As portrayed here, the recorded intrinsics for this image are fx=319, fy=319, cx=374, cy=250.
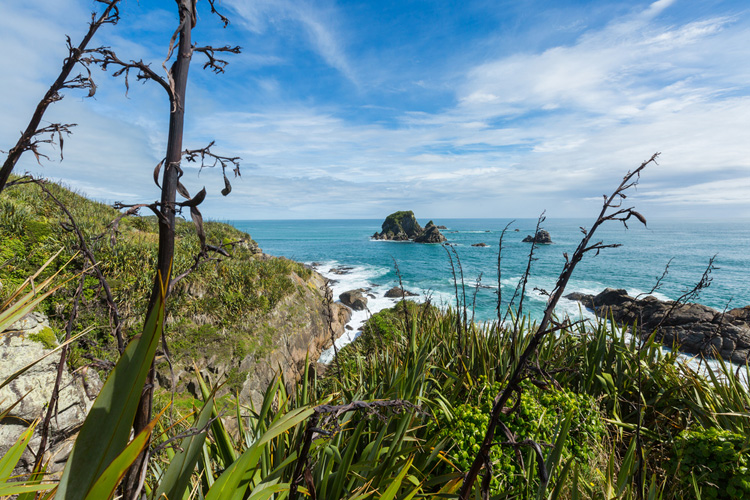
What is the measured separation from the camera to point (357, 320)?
18.8 metres

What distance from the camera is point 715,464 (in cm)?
250

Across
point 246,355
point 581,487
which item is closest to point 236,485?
point 581,487

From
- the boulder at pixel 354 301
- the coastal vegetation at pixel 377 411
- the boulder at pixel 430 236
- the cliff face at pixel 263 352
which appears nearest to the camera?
the coastal vegetation at pixel 377 411

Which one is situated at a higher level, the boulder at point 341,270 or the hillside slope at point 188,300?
the hillside slope at point 188,300

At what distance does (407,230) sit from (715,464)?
8558cm

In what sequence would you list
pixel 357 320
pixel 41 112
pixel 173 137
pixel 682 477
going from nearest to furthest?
pixel 173 137, pixel 41 112, pixel 682 477, pixel 357 320

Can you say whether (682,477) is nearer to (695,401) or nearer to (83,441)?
(695,401)

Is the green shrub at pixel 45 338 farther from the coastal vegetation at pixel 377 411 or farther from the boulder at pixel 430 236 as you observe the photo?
the boulder at pixel 430 236

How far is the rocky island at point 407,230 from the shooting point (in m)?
80.7

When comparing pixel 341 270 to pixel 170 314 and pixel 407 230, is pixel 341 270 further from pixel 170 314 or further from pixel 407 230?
pixel 407 230

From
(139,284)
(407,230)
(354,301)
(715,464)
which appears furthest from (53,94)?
(407,230)

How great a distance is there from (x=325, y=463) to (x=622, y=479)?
6.15ft

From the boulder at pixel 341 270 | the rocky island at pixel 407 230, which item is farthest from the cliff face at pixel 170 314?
the rocky island at pixel 407 230

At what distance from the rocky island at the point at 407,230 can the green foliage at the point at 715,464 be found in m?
78.5
